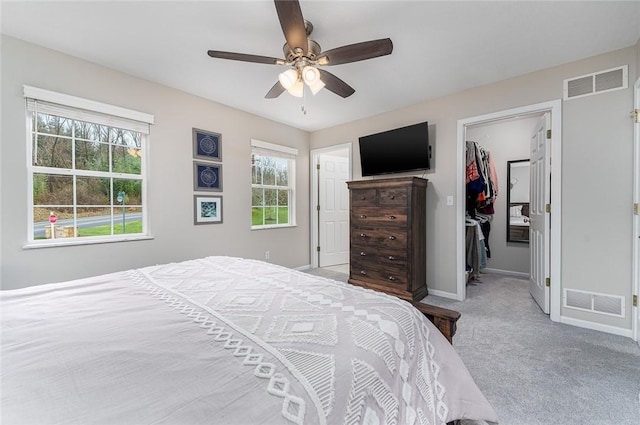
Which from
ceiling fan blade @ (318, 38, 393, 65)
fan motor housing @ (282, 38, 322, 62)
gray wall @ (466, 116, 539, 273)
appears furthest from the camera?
gray wall @ (466, 116, 539, 273)

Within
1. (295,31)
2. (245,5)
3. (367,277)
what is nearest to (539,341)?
(367,277)

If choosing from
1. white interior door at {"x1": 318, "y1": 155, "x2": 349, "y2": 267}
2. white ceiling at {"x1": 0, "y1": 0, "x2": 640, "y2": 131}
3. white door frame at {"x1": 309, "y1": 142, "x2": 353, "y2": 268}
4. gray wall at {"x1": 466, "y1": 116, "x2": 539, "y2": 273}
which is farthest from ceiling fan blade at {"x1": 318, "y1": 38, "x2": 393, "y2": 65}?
gray wall at {"x1": 466, "y1": 116, "x2": 539, "y2": 273}

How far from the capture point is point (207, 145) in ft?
11.0

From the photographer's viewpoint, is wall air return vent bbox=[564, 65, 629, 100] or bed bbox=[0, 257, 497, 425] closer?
bed bbox=[0, 257, 497, 425]

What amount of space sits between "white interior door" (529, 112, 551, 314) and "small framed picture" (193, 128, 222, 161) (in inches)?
148

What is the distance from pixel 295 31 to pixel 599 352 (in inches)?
128

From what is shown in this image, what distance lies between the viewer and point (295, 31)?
1638 millimetres

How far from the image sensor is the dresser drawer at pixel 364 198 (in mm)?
3477

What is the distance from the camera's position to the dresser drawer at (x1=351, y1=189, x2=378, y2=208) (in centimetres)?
348

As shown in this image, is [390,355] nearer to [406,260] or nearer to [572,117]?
[406,260]

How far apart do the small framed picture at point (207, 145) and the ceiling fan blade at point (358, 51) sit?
2031 millimetres

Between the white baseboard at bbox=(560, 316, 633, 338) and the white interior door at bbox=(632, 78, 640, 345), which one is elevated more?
the white interior door at bbox=(632, 78, 640, 345)

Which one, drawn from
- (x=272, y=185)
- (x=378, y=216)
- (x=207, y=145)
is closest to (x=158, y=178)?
(x=207, y=145)

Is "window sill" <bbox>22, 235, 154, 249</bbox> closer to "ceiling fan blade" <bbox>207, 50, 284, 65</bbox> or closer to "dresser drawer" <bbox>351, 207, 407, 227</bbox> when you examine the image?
"ceiling fan blade" <bbox>207, 50, 284, 65</bbox>
